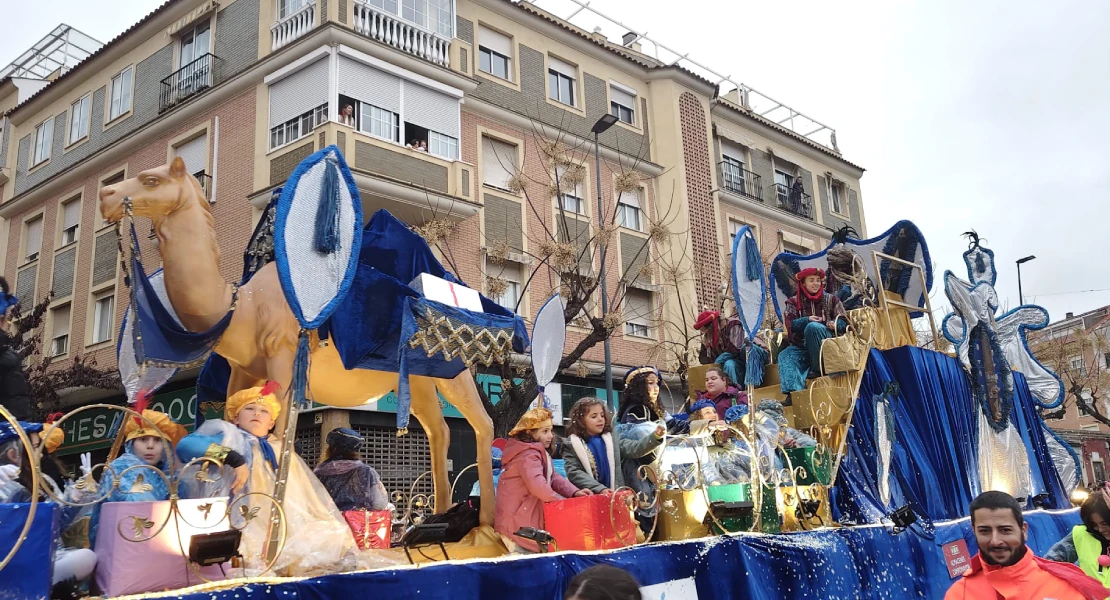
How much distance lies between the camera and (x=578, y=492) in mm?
5461

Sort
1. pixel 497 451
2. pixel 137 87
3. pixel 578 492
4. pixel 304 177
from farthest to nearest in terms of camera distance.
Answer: pixel 137 87
pixel 497 451
pixel 578 492
pixel 304 177

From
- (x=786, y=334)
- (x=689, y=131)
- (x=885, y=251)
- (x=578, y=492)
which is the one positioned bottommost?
(x=578, y=492)

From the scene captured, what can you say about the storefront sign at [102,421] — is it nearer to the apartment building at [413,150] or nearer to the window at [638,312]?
the apartment building at [413,150]

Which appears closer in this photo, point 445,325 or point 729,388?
point 445,325

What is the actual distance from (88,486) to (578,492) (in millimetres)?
2894

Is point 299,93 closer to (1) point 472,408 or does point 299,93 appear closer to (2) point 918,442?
(1) point 472,408

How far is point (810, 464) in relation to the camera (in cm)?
698

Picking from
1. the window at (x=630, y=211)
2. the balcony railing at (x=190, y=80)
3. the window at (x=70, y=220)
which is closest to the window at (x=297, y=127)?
the balcony railing at (x=190, y=80)

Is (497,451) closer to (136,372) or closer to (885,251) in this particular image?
(136,372)

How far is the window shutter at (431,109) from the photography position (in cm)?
1606

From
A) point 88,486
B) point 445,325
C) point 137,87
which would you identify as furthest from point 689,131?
point 88,486

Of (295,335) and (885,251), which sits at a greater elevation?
(885,251)

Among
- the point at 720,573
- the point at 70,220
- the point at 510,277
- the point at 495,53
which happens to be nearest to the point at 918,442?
the point at 720,573

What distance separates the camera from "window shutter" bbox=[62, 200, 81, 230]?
19422 mm
